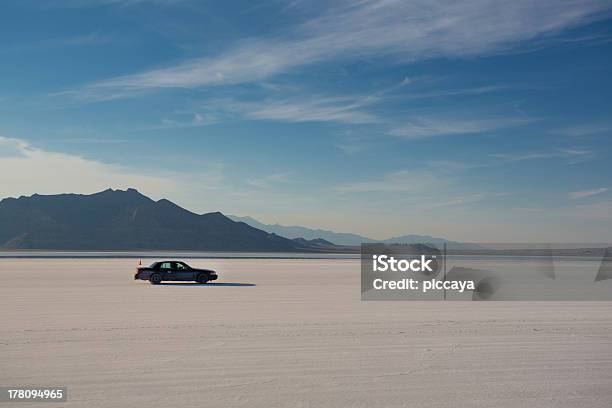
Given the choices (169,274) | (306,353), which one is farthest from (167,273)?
(306,353)

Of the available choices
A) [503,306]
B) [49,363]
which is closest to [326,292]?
[503,306]

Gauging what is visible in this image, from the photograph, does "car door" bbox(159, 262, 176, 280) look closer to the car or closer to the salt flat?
the car

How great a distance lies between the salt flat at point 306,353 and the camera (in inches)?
363

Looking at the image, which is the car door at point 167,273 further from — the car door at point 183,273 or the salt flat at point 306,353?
the salt flat at point 306,353

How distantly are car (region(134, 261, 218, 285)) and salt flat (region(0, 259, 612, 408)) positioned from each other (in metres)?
7.81


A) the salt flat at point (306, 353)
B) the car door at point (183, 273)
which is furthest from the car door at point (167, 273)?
the salt flat at point (306, 353)

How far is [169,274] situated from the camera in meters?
30.2

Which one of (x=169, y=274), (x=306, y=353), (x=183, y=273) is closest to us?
(x=306, y=353)

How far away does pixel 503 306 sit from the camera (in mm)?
22094

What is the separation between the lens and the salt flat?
9.22 m

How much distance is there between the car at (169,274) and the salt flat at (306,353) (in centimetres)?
781

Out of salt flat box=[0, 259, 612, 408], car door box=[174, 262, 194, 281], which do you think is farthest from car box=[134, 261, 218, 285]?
salt flat box=[0, 259, 612, 408]

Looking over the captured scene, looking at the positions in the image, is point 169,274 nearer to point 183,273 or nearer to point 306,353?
point 183,273

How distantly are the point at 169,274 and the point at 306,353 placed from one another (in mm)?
19134
